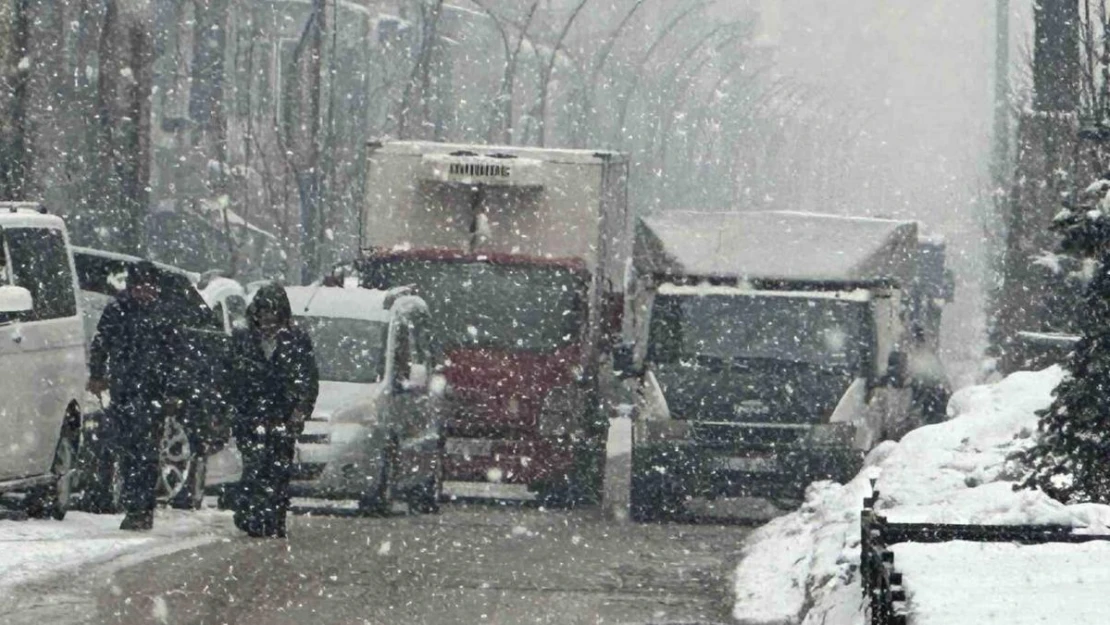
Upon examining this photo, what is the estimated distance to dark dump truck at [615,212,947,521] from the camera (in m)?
21.1

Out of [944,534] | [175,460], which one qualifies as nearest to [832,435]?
[175,460]

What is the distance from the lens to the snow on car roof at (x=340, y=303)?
21062 millimetres

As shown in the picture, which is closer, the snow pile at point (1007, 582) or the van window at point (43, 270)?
the snow pile at point (1007, 582)

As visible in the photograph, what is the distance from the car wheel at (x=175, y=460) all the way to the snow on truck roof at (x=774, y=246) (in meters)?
5.14

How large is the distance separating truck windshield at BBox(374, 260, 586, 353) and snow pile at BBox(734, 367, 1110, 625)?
11.4 ft

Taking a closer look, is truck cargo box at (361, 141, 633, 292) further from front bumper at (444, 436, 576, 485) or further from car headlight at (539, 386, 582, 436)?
front bumper at (444, 436, 576, 485)

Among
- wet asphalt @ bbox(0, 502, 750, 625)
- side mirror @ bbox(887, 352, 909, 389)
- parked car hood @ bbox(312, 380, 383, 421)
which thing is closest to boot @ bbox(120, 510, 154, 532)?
wet asphalt @ bbox(0, 502, 750, 625)

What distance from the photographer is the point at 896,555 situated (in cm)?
857

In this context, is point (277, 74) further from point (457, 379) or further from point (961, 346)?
point (457, 379)

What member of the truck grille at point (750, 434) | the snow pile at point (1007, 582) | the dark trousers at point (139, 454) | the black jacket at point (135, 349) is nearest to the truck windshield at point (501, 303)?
the truck grille at point (750, 434)

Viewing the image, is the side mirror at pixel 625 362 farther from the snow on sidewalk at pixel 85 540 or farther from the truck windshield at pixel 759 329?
the snow on sidewalk at pixel 85 540

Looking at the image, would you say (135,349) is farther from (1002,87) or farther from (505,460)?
(1002,87)

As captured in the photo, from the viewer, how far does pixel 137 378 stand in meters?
16.1

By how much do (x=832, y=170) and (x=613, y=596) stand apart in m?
95.1
